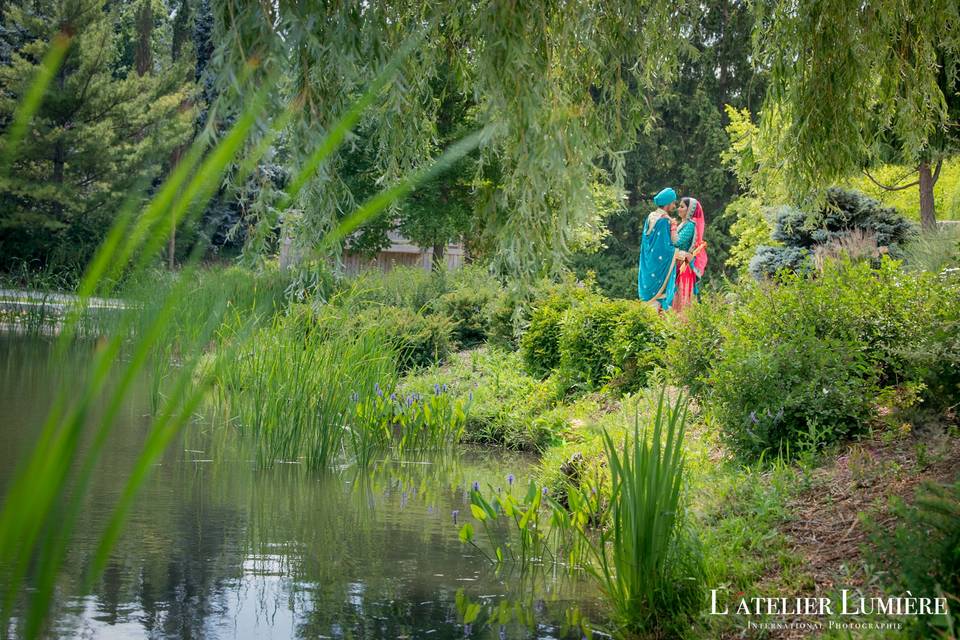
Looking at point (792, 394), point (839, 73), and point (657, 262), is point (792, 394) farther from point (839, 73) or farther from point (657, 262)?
point (657, 262)

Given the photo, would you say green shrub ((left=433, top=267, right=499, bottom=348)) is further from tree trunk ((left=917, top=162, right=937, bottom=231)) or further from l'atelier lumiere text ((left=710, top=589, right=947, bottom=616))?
l'atelier lumiere text ((left=710, top=589, right=947, bottom=616))

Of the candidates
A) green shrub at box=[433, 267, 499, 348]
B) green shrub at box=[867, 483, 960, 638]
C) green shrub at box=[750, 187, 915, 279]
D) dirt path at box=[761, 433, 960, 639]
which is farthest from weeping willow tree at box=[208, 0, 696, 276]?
green shrub at box=[750, 187, 915, 279]

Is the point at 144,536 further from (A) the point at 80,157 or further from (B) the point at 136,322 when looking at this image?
(A) the point at 80,157

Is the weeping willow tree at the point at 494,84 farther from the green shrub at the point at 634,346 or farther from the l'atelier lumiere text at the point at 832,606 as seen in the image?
the green shrub at the point at 634,346

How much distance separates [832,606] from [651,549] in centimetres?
78

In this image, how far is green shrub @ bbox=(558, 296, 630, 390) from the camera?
428 inches

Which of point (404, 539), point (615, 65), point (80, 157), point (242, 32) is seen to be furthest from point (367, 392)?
point (80, 157)

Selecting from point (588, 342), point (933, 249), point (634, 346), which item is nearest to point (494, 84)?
point (634, 346)

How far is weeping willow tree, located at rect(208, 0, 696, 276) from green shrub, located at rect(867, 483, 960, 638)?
198cm

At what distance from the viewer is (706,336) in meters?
7.75

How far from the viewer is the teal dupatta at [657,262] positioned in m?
14.0

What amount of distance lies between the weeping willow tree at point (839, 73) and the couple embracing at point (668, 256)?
741 cm

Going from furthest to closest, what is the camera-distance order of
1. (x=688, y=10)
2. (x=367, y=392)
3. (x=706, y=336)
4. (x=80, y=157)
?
(x=80, y=157) → (x=367, y=392) → (x=706, y=336) → (x=688, y=10)

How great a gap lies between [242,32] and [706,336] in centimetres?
478
